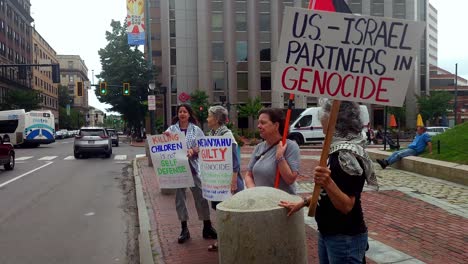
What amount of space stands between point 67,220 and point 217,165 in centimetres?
416

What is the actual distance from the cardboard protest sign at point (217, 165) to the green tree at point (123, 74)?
4129cm

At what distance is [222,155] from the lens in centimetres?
538

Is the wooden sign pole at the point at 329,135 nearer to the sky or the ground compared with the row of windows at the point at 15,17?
nearer to the ground

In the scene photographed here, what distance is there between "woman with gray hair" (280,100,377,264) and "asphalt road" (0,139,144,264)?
3663mm

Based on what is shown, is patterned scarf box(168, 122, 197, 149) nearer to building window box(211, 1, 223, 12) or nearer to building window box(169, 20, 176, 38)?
building window box(211, 1, 223, 12)

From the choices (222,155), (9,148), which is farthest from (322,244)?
(9,148)

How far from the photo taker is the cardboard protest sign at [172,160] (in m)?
5.89

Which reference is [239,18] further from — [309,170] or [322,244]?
[322,244]

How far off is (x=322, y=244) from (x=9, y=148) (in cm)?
1668

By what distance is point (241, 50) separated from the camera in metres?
53.6

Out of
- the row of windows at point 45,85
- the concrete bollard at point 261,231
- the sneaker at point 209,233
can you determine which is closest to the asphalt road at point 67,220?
the sneaker at point 209,233

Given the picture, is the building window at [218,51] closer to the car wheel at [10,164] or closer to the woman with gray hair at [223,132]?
the car wheel at [10,164]

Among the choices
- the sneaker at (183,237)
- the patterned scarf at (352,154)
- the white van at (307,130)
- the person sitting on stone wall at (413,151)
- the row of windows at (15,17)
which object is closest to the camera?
the patterned scarf at (352,154)

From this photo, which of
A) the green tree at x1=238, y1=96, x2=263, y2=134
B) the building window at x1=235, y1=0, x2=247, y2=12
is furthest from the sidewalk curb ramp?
the building window at x1=235, y1=0, x2=247, y2=12
